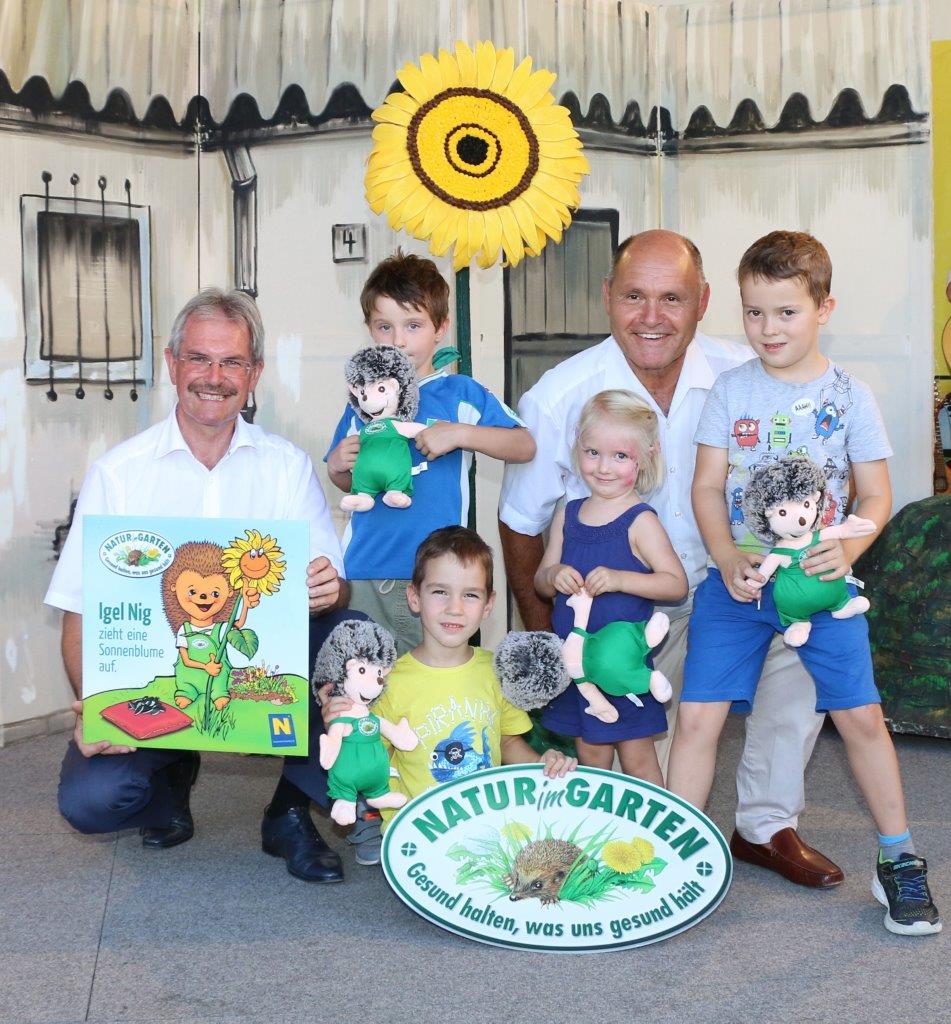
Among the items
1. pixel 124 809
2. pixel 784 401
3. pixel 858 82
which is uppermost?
pixel 858 82

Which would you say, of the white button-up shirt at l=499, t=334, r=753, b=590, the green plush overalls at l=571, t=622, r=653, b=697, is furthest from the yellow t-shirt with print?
the white button-up shirt at l=499, t=334, r=753, b=590

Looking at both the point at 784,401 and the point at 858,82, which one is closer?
the point at 784,401

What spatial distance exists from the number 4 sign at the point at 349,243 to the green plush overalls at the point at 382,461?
1.42 m

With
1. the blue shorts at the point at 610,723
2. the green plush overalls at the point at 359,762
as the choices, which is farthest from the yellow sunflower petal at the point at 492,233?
the green plush overalls at the point at 359,762

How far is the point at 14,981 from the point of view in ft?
7.86

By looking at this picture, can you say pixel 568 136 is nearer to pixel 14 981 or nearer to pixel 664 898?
pixel 664 898

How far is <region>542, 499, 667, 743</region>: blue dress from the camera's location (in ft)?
9.21

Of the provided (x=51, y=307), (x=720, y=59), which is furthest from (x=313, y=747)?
(x=720, y=59)

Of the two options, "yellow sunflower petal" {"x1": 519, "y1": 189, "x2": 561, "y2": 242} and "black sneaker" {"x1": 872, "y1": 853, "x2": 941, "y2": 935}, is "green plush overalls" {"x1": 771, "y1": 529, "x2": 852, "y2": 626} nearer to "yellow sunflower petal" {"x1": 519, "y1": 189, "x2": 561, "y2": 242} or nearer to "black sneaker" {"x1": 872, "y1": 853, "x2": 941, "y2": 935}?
"black sneaker" {"x1": 872, "y1": 853, "x2": 941, "y2": 935}

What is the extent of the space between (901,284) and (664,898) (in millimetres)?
2558

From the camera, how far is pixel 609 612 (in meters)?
2.80

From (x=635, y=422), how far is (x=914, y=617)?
154 cm

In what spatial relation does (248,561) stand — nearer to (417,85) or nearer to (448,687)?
(448,687)

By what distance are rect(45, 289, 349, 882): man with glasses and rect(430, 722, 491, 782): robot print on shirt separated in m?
0.32
